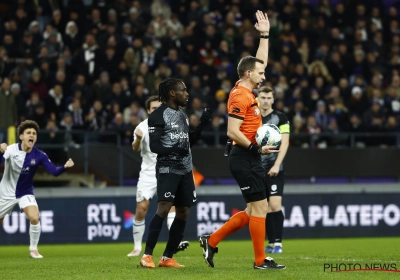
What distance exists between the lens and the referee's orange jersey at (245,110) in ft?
30.5

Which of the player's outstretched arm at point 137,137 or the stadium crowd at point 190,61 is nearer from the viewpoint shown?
the player's outstretched arm at point 137,137

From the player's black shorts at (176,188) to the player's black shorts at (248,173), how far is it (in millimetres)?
567

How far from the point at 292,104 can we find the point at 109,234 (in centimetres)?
561

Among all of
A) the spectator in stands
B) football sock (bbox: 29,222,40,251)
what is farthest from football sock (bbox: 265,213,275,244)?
the spectator in stands

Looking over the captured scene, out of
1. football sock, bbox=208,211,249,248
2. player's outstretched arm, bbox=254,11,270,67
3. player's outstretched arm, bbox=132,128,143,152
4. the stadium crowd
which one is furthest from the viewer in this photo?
the stadium crowd

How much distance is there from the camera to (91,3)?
22375 mm

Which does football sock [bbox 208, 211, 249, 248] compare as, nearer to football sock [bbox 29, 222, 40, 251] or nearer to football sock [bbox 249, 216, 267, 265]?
football sock [bbox 249, 216, 267, 265]

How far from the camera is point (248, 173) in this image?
9352mm

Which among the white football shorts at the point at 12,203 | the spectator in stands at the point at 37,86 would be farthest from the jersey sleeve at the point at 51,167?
the spectator in stands at the point at 37,86

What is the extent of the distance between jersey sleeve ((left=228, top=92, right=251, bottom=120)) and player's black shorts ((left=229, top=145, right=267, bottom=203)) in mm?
376

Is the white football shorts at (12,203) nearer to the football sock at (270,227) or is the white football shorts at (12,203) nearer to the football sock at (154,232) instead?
the football sock at (270,227)

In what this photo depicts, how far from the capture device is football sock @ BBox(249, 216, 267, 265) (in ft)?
30.5

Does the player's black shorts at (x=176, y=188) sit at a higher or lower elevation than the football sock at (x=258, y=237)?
higher

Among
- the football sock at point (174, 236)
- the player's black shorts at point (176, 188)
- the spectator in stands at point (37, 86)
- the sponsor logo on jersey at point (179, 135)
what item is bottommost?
the football sock at point (174, 236)
